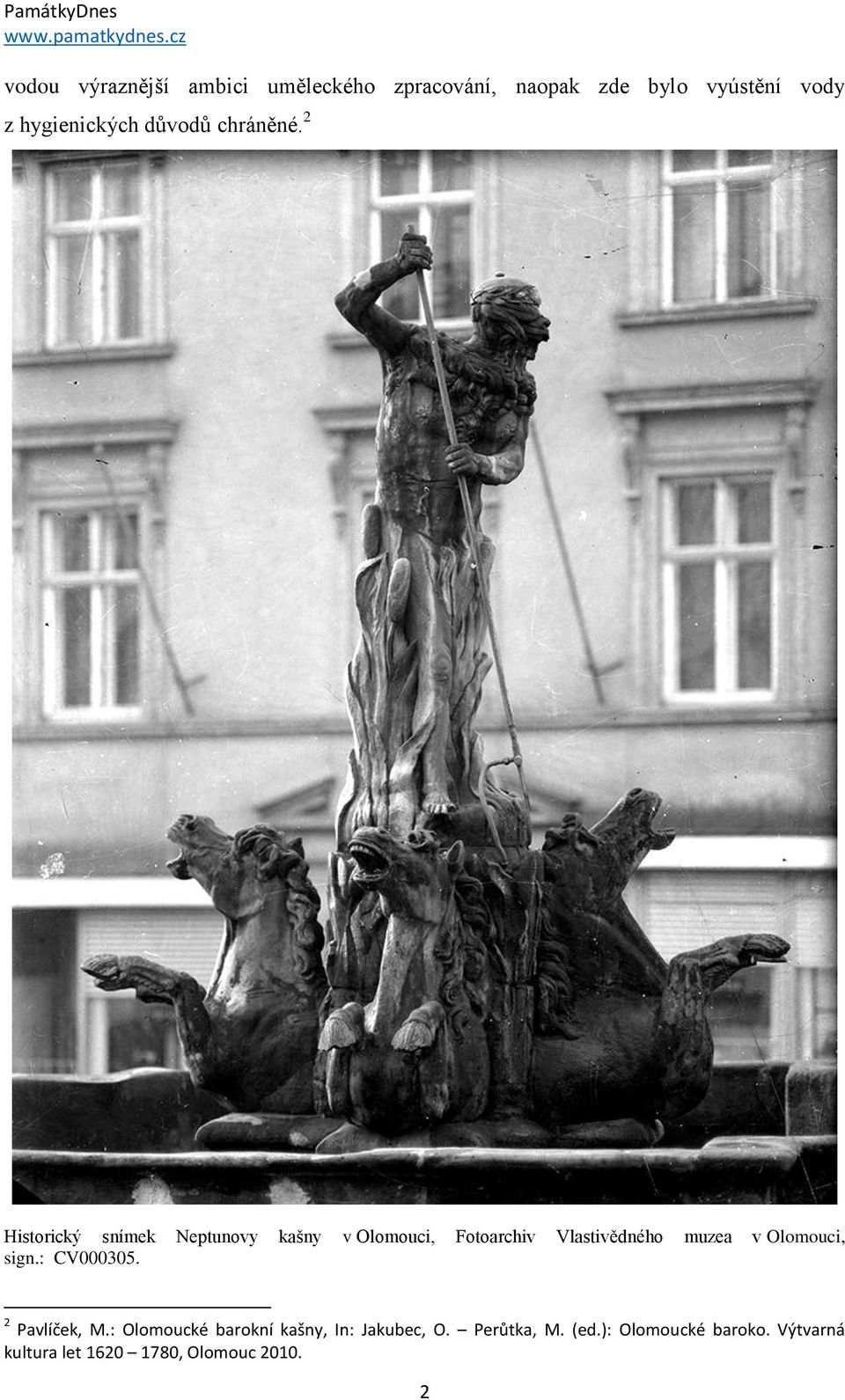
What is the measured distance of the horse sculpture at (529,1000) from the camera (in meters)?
11.1

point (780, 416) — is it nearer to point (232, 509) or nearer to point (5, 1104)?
point (232, 509)

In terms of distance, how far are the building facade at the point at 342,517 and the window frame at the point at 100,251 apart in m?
0.04

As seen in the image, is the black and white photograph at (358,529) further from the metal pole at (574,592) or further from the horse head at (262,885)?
the horse head at (262,885)

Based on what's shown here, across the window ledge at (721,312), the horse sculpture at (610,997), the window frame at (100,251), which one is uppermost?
the window frame at (100,251)

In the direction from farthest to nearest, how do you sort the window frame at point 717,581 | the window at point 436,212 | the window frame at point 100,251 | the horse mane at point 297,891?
1. the window frame at point 100,251
2. the window frame at point 717,581
3. the window at point 436,212
4. the horse mane at point 297,891

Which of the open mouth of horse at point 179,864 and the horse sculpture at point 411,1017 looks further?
the open mouth of horse at point 179,864

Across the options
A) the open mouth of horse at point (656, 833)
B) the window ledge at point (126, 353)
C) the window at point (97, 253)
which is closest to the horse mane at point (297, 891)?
the open mouth of horse at point (656, 833)

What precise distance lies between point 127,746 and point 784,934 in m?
6.04

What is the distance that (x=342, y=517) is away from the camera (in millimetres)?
23828

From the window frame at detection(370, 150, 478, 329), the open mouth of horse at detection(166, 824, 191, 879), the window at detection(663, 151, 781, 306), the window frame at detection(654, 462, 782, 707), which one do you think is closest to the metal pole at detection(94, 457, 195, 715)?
the window frame at detection(370, 150, 478, 329)

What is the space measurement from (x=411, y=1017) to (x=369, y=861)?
0.60 meters

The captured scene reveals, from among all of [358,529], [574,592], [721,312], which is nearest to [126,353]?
[358,529]

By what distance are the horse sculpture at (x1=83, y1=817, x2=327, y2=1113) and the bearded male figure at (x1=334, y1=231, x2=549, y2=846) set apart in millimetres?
418
